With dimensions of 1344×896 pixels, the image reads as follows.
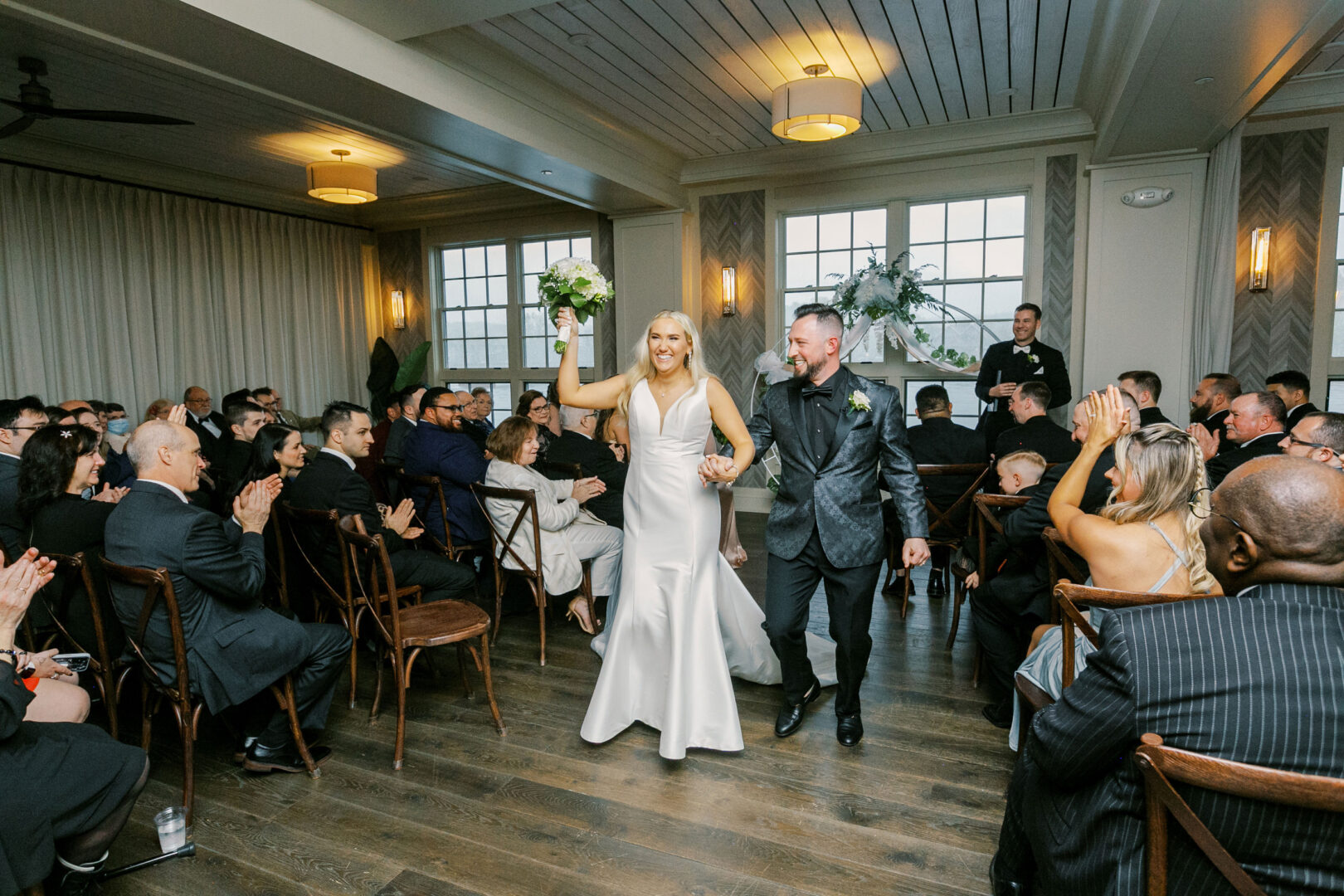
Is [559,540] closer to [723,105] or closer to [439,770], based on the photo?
[439,770]

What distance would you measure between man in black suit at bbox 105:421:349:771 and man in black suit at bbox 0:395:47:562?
2.66ft

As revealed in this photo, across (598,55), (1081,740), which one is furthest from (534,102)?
(1081,740)

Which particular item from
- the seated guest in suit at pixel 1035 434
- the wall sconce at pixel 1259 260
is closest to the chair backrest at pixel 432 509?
the seated guest in suit at pixel 1035 434

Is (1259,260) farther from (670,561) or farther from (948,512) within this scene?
(670,561)

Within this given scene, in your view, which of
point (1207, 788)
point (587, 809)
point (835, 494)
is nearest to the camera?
point (1207, 788)

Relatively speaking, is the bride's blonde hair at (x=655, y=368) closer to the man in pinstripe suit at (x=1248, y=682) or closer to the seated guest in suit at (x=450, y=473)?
the seated guest in suit at (x=450, y=473)

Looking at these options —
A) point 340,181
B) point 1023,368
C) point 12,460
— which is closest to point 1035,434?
point 1023,368

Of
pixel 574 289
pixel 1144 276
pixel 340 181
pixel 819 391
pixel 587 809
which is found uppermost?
pixel 340 181

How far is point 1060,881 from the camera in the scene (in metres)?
1.51

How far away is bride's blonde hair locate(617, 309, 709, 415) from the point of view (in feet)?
9.50

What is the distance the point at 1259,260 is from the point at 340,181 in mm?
7165

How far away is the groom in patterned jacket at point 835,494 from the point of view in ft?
9.15

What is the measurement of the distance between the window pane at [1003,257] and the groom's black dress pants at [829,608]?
16.0 feet

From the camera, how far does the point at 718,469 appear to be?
8.75 feet
